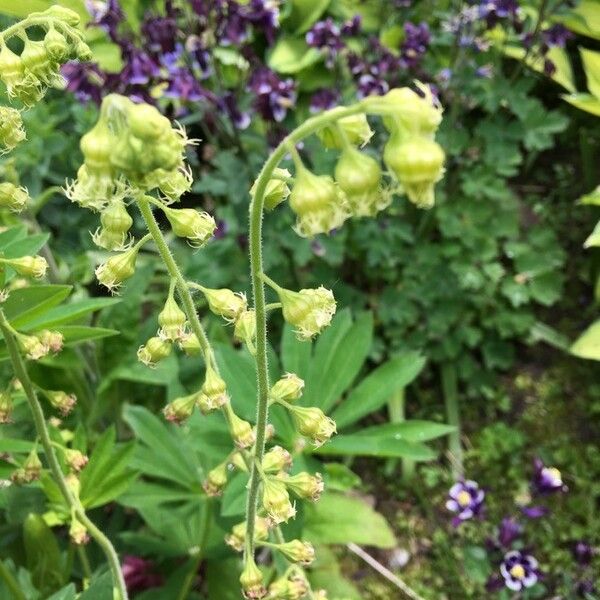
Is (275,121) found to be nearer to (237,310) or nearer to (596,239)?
(596,239)

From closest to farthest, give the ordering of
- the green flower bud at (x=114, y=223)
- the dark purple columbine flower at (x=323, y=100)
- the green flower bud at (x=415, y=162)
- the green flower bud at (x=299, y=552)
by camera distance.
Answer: the green flower bud at (x=415, y=162), the green flower bud at (x=114, y=223), the green flower bud at (x=299, y=552), the dark purple columbine flower at (x=323, y=100)

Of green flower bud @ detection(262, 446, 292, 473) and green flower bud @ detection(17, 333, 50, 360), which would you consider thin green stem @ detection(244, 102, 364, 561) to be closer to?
green flower bud @ detection(262, 446, 292, 473)

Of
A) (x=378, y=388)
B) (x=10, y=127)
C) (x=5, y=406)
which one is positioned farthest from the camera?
(x=378, y=388)

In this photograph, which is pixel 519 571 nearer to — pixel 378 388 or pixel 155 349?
pixel 378 388

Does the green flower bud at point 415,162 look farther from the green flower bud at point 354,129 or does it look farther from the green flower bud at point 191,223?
the green flower bud at point 191,223

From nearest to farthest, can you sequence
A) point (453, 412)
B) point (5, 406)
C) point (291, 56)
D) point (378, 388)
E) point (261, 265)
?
point (261, 265)
point (5, 406)
point (378, 388)
point (453, 412)
point (291, 56)

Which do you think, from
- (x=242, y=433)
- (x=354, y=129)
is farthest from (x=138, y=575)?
(x=354, y=129)

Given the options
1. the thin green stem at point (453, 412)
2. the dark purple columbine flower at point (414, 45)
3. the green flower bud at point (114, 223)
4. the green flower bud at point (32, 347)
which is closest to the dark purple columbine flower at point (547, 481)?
the thin green stem at point (453, 412)
